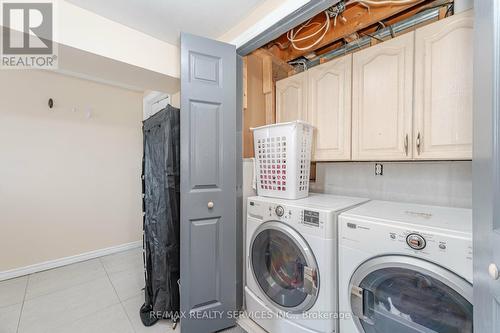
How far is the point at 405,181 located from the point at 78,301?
2.95 m

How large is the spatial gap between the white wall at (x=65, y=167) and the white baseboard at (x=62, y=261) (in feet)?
0.16

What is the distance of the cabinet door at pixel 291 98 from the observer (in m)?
1.88

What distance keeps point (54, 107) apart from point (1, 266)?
1816mm

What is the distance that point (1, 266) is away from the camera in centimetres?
232

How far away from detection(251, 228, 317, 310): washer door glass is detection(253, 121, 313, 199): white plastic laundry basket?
0.33m

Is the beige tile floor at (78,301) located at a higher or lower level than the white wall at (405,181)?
lower

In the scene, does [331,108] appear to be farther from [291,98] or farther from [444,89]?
[444,89]

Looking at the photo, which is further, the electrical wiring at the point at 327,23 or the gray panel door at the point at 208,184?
the gray panel door at the point at 208,184

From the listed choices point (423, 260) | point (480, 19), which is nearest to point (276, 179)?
point (423, 260)

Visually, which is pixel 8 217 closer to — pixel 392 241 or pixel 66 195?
pixel 66 195

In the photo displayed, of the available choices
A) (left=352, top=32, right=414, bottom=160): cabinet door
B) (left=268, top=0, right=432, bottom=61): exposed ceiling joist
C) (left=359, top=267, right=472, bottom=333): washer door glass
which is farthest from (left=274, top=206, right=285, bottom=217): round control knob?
(left=268, top=0, right=432, bottom=61): exposed ceiling joist

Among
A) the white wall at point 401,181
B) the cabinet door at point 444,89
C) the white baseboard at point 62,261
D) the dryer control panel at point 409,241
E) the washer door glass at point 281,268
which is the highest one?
the cabinet door at point 444,89

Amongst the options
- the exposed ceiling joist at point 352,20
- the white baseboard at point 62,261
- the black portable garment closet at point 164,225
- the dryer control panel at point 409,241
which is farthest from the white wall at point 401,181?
the white baseboard at point 62,261

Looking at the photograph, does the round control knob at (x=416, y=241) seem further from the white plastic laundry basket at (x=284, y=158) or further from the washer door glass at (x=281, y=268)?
the white plastic laundry basket at (x=284, y=158)
